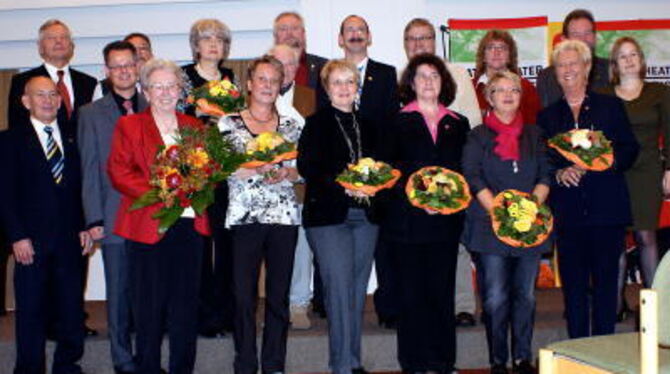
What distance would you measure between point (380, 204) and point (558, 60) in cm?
131

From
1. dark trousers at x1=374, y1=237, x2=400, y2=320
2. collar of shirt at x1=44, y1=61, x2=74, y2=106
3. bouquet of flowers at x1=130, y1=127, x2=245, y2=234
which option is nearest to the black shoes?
dark trousers at x1=374, y1=237, x2=400, y2=320

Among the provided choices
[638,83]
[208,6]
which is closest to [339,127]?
[638,83]

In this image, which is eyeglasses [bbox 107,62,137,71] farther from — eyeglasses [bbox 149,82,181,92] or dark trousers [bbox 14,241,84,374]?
dark trousers [bbox 14,241,84,374]

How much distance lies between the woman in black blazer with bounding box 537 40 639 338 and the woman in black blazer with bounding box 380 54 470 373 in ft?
1.97

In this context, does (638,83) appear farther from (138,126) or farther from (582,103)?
(138,126)

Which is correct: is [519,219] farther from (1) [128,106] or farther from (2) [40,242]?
(2) [40,242]

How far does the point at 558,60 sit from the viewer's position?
5637 millimetres

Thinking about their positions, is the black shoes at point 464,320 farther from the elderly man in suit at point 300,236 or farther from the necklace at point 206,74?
the necklace at point 206,74

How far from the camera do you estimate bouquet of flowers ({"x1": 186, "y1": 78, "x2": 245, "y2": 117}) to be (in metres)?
5.48

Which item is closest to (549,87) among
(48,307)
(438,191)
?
(438,191)

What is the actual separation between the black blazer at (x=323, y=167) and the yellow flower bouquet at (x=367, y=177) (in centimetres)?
13

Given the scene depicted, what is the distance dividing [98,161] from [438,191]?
1.85 m

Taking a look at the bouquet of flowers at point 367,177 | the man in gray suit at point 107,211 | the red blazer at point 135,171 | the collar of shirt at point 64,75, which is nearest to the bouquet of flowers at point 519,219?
the bouquet of flowers at point 367,177

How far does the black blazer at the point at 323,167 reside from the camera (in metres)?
5.23
